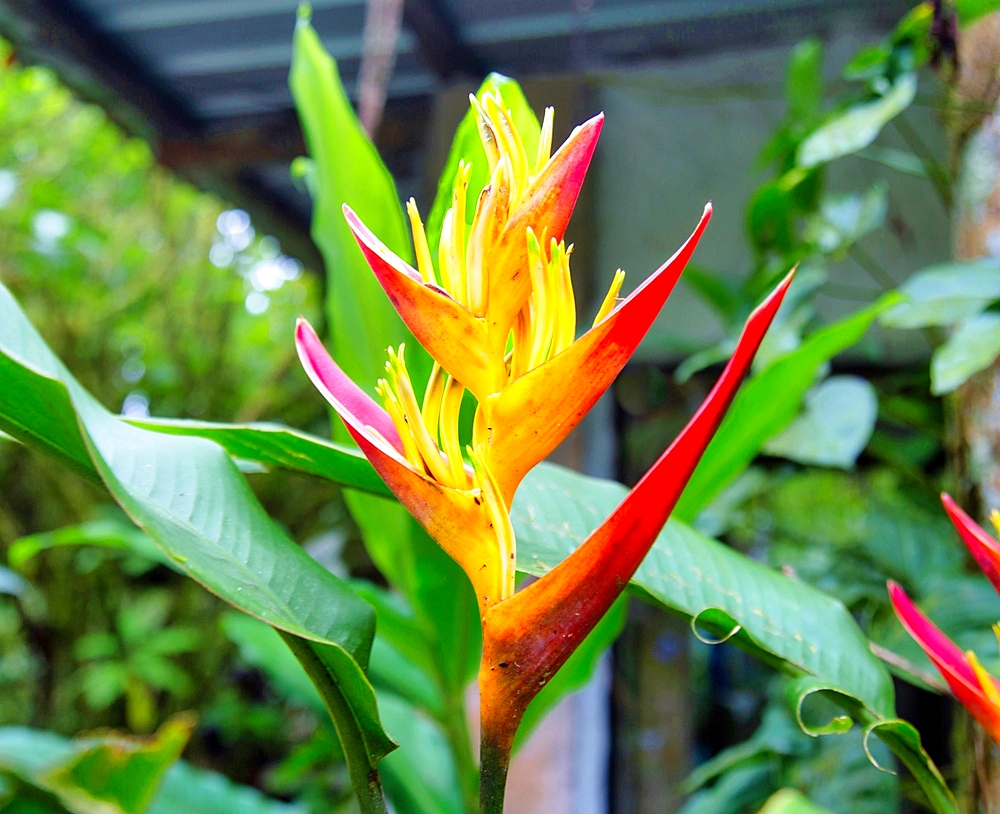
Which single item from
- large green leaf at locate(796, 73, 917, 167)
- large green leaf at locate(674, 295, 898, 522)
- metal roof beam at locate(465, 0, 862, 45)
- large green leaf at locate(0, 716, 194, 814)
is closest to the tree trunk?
large green leaf at locate(796, 73, 917, 167)

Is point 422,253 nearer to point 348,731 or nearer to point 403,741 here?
point 348,731

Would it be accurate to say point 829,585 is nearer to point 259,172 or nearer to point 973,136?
point 973,136

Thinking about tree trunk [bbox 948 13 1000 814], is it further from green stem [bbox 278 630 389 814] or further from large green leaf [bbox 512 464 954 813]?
green stem [bbox 278 630 389 814]

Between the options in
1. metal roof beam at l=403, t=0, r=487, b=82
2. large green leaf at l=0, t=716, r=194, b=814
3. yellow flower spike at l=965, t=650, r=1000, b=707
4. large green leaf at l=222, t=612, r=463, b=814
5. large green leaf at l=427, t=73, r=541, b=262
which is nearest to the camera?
large green leaf at l=0, t=716, r=194, b=814

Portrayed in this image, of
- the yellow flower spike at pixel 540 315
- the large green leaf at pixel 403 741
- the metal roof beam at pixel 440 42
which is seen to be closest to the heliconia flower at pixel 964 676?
the yellow flower spike at pixel 540 315

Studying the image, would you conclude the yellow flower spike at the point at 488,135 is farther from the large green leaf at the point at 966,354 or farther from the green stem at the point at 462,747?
the green stem at the point at 462,747

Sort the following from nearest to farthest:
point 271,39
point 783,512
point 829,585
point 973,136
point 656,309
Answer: point 656,309
point 973,136
point 829,585
point 271,39
point 783,512

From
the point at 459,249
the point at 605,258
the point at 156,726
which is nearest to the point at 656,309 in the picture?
→ the point at 459,249

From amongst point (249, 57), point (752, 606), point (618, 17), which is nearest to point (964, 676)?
point (752, 606)
